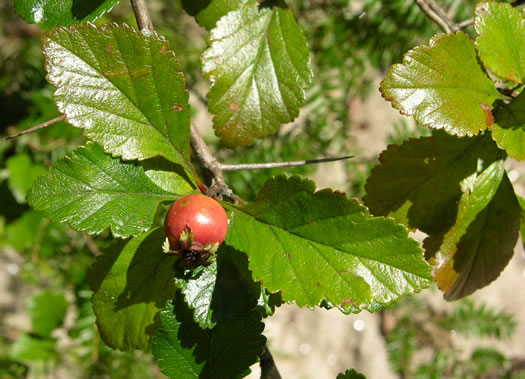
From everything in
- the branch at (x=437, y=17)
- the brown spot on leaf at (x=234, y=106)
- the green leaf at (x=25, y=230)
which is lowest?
the green leaf at (x=25, y=230)

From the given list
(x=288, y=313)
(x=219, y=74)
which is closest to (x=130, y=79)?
(x=219, y=74)

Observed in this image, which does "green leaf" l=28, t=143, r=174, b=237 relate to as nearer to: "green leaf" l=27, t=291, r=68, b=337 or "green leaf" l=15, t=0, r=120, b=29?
"green leaf" l=15, t=0, r=120, b=29

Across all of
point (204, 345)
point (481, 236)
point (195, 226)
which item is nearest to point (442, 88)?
point (481, 236)

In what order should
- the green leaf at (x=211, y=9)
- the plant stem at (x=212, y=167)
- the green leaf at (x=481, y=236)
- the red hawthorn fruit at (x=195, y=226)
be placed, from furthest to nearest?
the green leaf at (x=211, y=9), the green leaf at (x=481, y=236), the plant stem at (x=212, y=167), the red hawthorn fruit at (x=195, y=226)

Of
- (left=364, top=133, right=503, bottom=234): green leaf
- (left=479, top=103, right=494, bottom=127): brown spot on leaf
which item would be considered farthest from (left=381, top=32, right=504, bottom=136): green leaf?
(left=364, top=133, right=503, bottom=234): green leaf

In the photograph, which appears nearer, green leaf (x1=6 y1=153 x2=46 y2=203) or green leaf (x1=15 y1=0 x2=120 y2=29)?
green leaf (x1=15 y1=0 x2=120 y2=29)

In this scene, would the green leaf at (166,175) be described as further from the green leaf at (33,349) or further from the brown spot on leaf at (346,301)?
the green leaf at (33,349)

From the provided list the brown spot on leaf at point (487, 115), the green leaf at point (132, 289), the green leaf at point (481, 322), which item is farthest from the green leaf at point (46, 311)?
the green leaf at point (481, 322)
